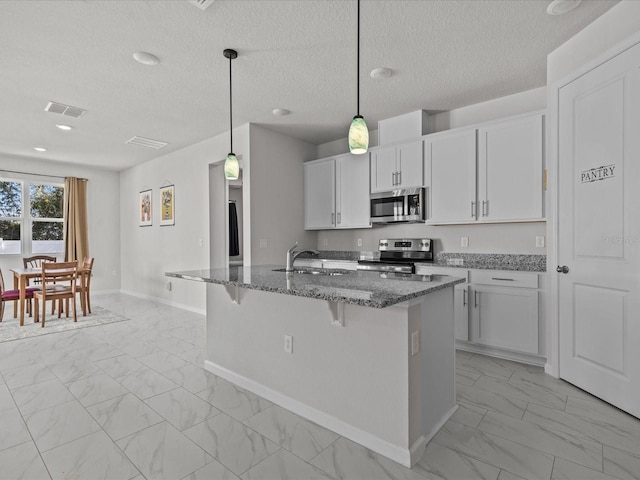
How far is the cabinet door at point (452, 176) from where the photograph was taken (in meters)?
3.68

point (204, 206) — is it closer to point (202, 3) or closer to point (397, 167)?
point (397, 167)

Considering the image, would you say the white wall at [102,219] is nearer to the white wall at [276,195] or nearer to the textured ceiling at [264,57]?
the textured ceiling at [264,57]

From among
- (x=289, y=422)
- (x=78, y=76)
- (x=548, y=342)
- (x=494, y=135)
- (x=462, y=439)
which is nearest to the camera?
(x=462, y=439)

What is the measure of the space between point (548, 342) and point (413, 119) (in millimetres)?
2714

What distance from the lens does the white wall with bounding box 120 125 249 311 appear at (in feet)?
17.4

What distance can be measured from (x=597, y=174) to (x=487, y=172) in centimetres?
114

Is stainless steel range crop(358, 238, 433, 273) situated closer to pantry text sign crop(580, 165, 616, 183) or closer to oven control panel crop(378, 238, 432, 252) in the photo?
oven control panel crop(378, 238, 432, 252)

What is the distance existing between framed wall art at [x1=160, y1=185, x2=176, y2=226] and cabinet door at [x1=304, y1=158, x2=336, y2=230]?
7.77 feet

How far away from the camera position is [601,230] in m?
2.45

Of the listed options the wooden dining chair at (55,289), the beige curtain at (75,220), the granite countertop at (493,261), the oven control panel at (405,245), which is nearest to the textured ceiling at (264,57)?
the oven control panel at (405,245)

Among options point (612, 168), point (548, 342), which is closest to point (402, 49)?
point (612, 168)

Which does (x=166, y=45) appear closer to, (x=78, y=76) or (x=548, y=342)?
(x=78, y=76)

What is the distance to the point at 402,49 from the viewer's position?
2.83 metres

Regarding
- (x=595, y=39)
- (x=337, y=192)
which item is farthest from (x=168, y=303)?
(x=595, y=39)
